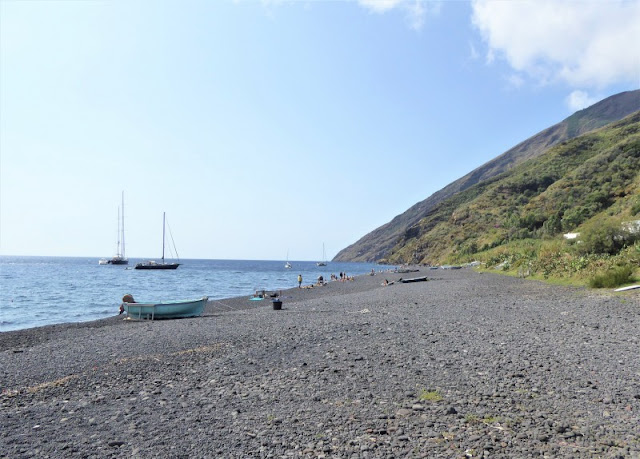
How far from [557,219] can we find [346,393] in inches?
2621

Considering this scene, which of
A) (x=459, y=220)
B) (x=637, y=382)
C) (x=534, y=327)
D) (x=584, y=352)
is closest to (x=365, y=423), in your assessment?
(x=637, y=382)

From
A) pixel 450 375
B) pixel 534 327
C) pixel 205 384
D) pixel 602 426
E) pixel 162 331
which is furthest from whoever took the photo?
pixel 162 331

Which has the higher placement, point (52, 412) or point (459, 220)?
point (459, 220)

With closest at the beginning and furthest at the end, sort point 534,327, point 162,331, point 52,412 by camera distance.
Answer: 1. point 52,412
2. point 534,327
3. point 162,331

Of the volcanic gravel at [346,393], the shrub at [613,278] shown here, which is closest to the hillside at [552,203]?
the shrub at [613,278]

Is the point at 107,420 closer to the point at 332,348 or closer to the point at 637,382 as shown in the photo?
the point at 332,348

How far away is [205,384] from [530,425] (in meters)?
6.00

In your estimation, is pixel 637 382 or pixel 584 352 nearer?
pixel 637 382

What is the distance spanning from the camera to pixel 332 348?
11.4 m

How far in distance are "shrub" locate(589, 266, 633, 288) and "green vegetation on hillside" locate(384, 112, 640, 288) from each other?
0.18 m

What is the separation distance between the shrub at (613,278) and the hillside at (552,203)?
360 inches

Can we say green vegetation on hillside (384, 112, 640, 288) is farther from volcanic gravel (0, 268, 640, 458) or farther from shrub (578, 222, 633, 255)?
volcanic gravel (0, 268, 640, 458)

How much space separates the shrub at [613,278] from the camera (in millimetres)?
20906

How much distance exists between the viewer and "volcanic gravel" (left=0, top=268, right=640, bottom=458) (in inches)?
225
